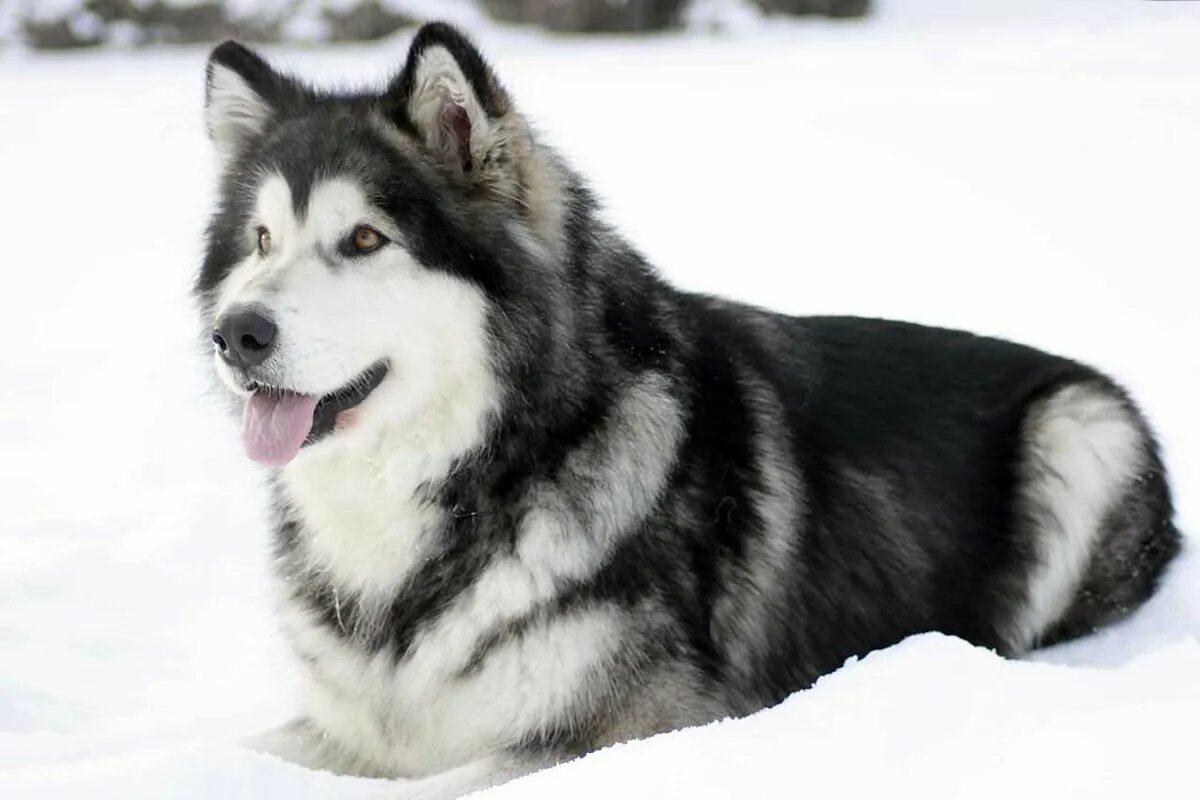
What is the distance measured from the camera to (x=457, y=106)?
3.19 m

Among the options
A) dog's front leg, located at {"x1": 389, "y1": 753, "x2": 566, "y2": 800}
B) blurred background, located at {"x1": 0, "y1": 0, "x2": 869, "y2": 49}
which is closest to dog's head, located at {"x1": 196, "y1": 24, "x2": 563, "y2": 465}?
dog's front leg, located at {"x1": 389, "y1": 753, "x2": 566, "y2": 800}

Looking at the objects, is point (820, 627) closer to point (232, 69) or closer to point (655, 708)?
point (655, 708)

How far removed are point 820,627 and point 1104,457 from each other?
1048 mm

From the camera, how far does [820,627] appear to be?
3.67 m

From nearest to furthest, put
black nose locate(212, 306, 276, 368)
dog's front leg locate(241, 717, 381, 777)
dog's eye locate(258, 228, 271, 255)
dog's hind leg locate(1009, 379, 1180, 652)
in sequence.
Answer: black nose locate(212, 306, 276, 368) < dog's eye locate(258, 228, 271, 255) < dog's front leg locate(241, 717, 381, 777) < dog's hind leg locate(1009, 379, 1180, 652)

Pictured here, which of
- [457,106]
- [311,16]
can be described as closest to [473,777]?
[457,106]

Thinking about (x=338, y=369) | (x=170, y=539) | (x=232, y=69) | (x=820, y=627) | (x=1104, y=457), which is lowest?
(x=170, y=539)

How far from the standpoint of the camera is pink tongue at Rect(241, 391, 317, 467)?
10.2 ft

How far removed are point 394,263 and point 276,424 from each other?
1.44 feet

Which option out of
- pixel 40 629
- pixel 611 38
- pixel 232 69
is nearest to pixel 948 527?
pixel 232 69

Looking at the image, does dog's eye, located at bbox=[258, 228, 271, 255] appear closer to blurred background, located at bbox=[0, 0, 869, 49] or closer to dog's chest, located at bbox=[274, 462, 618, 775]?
dog's chest, located at bbox=[274, 462, 618, 775]

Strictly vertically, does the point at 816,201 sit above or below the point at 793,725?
below

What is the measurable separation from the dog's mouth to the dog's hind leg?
1938mm

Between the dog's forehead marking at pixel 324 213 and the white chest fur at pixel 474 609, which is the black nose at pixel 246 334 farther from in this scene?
the white chest fur at pixel 474 609
